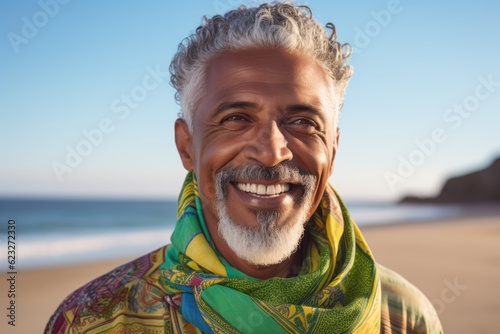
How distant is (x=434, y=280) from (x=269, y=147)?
668 cm

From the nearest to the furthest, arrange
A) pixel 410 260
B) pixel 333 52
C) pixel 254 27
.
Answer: pixel 254 27 < pixel 333 52 < pixel 410 260

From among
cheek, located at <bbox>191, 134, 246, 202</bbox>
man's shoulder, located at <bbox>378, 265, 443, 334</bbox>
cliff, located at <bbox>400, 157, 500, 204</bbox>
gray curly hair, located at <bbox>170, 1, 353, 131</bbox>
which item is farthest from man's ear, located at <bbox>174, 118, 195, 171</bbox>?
cliff, located at <bbox>400, 157, 500, 204</bbox>

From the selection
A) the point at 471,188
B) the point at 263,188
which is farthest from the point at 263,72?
the point at 471,188

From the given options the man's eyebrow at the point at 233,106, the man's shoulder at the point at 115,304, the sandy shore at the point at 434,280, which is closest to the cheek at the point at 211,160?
the man's eyebrow at the point at 233,106

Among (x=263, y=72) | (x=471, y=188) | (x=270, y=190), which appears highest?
(x=471, y=188)

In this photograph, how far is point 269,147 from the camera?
5.79 ft

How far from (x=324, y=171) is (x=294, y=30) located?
55 centimetres

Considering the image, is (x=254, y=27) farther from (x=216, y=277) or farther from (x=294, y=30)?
(x=216, y=277)

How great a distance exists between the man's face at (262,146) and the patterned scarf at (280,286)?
115 millimetres

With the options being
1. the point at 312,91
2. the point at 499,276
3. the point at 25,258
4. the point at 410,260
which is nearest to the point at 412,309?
the point at 312,91

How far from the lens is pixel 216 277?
1784 millimetres

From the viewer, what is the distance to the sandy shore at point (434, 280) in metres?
5.50

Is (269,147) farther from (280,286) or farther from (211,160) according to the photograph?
(280,286)

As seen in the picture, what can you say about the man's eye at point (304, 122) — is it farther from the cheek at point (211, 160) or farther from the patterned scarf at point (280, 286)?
the patterned scarf at point (280, 286)
